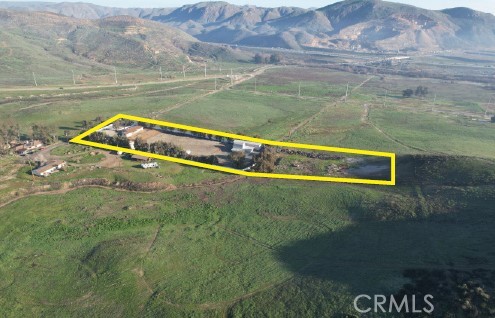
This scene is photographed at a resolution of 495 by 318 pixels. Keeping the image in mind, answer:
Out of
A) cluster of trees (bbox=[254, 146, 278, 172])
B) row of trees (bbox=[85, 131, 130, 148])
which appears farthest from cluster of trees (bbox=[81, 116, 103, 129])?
cluster of trees (bbox=[254, 146, 278, 172])

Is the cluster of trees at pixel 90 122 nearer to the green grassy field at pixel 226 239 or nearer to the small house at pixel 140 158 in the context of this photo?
the green grassy field at pixel 226 239

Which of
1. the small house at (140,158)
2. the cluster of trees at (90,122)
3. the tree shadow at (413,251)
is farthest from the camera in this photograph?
the cluster of trees at (90,122)

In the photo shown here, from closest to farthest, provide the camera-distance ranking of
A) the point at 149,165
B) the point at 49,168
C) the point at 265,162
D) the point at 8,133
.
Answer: the point at 49,168
the point at 149,165
the point at 265,162
the point at 8,133

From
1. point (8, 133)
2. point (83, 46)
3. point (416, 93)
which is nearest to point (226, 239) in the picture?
point (8, 133)

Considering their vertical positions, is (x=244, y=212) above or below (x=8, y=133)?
below

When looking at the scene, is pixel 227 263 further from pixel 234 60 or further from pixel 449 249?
pixel 234 60

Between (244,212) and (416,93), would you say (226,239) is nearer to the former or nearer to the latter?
(244,212)

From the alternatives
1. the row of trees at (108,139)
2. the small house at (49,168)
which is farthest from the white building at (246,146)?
the small house at (49,168)
